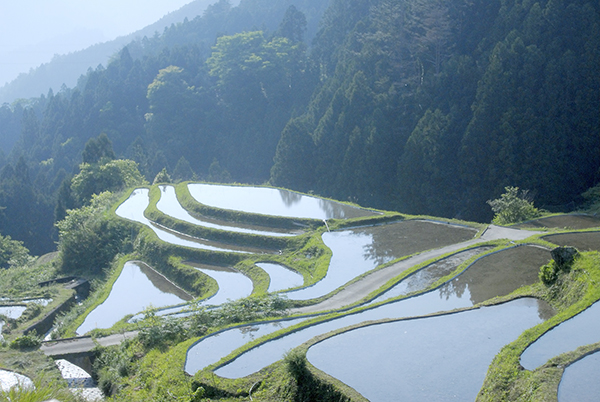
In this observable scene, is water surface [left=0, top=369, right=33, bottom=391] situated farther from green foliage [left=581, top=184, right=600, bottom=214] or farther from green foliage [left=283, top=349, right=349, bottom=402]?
green foliage [left=581, top=184, right=600, bottom=214]

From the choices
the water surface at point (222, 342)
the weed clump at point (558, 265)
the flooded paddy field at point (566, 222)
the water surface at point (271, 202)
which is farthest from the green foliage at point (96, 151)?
the weed clump at point (558, 265)

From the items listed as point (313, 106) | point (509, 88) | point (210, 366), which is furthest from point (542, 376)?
point (313, 106)

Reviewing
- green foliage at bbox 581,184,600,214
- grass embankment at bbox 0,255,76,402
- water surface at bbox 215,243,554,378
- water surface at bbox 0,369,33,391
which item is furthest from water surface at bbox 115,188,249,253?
green foliage at bbox 581,184,600,214

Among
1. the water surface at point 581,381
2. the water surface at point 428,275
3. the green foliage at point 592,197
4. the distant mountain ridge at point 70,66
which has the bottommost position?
the green foliage at point 592,197

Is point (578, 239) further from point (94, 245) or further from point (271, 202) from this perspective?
point (94, 245)

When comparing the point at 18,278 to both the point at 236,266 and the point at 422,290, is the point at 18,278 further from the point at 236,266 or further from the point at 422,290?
the point at 422,290

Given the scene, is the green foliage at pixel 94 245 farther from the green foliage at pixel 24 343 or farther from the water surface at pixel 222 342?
the water surface at pixel 222 342

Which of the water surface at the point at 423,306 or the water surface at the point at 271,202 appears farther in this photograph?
the water surface at the point at 271,202
